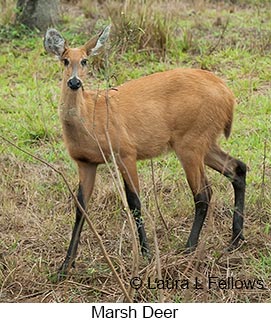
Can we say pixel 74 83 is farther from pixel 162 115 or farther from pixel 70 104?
pixel 162 115

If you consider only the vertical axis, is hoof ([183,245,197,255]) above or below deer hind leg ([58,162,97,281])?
below

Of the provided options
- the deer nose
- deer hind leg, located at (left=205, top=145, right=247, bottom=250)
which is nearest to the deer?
deer hind leg, located at (left=205, top=145, right=247, bottom=250)

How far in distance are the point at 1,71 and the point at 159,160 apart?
3.03m

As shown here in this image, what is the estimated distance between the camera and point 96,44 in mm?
5758

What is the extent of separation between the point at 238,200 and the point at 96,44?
1595 millimetres

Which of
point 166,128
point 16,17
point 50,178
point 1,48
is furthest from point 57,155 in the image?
point 16,17

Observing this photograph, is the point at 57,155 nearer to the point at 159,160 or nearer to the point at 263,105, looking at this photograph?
the point at 159,160

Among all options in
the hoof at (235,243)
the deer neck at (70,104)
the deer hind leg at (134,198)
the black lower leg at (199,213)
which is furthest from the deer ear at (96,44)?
the hoof at (235,243)

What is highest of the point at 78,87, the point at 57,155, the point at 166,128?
the point at 78,87

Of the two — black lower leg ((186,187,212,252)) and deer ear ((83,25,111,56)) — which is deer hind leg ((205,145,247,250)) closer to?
black lower leg ((186,187,212,252))

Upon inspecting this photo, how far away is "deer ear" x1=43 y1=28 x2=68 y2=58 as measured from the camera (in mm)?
5664

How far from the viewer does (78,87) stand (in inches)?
213

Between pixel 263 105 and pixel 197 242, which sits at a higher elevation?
pixel 197 242

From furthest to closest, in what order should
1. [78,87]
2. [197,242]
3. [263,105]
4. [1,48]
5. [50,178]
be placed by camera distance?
[1,48]
[263,105]
[50,178]
[197,242]
[78,87]
